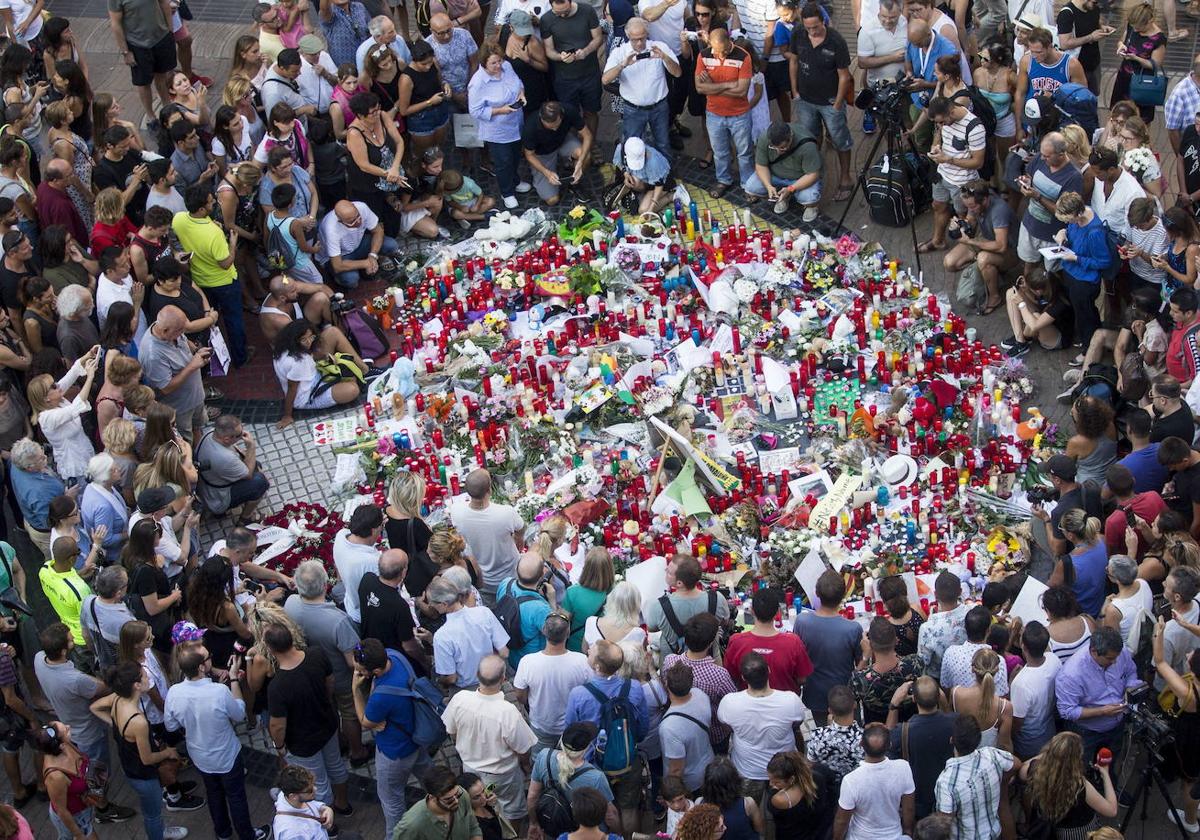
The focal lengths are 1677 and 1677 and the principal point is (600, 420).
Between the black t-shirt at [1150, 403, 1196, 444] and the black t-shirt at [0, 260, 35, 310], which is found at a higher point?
the black t-shirt at [0, 260, 35, 310]

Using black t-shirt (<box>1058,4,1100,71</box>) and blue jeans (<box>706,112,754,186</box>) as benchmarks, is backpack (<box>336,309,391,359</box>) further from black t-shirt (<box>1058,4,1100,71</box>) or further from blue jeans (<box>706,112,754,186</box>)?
black t-shirt (<box>1058,4,1100,71</box>)

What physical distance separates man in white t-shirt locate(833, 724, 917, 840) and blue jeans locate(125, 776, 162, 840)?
436cm

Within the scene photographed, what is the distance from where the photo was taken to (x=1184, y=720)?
10.3 metres

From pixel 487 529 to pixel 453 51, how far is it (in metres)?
6.49

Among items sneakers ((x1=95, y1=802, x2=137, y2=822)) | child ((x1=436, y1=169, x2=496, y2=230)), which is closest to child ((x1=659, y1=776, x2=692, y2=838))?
sneakers ((x1=95, y1=802, x2=137, y2=822))

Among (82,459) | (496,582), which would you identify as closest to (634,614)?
(496,582)

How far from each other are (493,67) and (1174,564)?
837 cm

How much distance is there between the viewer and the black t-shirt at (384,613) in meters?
11.0

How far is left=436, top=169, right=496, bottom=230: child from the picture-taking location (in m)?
16.6

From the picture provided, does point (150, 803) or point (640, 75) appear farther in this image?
point (640, 75)

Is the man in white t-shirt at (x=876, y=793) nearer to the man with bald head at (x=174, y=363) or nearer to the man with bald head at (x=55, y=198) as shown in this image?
the man with bald head at (x=174, y=363)

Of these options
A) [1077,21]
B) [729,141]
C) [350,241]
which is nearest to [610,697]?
[350,241]

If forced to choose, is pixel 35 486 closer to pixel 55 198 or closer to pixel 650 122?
pixel 55 198

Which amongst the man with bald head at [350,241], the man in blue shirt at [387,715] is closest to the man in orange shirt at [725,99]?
the man with bald head at [350,241]
